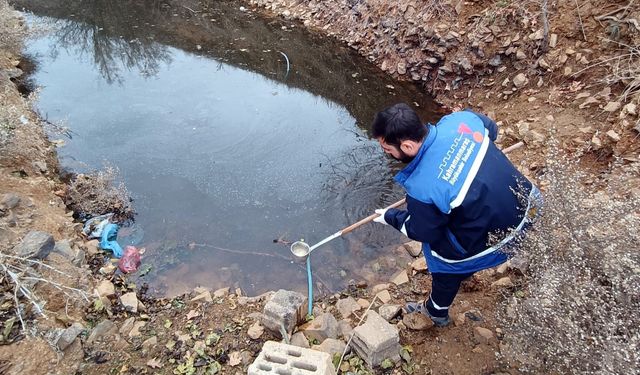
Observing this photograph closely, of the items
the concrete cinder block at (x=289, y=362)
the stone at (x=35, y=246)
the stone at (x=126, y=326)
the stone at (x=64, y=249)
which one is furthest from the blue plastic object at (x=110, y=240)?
the concrete cinder block at (x=289, y=362)

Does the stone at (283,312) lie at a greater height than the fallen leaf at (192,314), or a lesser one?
greater

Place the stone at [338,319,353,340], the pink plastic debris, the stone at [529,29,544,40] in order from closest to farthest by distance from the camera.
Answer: the stone at [338,319,353,340] → the pink plastic debris → the stone at [529,29,544,40]

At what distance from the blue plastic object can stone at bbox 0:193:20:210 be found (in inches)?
31.2

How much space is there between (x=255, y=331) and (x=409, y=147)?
1789 millimetres

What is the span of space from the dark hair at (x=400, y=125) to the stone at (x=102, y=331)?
2.50 m

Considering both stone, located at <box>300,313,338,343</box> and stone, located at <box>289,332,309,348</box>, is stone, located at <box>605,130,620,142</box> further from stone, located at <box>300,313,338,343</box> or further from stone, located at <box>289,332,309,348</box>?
stone, located at <box>289,332,309,348</box>

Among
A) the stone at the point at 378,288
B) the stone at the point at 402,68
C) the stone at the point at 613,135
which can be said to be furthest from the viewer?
the stone at the point at 402,68

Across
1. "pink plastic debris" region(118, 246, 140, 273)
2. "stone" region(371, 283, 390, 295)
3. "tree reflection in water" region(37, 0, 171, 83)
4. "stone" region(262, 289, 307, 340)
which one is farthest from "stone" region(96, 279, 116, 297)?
"tree reflection in water" region(37, 0, 171, 83)

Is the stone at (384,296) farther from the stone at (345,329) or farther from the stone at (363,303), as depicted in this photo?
the stone at (345,329)

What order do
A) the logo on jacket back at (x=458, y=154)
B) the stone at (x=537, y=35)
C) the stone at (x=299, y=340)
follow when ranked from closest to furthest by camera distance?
the logo on jacket back at (x=458, y=154)
the stone at (x=299, y=340)
the stone at (x=537, y=35)

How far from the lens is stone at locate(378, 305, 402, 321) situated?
10.8 feet

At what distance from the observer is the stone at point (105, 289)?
3570 mm

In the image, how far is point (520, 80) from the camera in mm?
5637

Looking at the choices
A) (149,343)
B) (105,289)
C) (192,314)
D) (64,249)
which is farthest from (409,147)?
(64,249)
